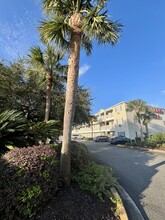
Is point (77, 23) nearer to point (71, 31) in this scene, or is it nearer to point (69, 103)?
point (71, 31)

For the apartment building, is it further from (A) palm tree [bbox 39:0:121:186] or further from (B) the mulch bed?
(B) the mulch bed

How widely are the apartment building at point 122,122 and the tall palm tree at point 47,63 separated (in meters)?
25.7

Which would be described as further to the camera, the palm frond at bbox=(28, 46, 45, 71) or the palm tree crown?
the palm frond at bbox=(28, 46, 45, 71)

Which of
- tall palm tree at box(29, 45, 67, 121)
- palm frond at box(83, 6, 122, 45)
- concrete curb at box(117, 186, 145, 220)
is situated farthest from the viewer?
tall palm tree at box(29, 45, 67, 121)

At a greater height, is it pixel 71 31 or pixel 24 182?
pixel 71 31

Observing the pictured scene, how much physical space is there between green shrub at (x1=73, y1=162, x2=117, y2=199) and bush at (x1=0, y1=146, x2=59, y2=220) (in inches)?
49.6

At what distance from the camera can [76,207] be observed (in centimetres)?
364

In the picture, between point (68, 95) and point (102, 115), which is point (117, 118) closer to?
point (102, 115)

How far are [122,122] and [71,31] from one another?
35480 millimetres

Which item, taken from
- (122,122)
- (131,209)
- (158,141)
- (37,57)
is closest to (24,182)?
(131,209)

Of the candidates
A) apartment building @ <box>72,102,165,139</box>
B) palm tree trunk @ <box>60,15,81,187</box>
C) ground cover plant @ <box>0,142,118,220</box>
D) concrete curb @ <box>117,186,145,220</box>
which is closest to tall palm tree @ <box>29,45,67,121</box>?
palm tree trunk @ <box>60,15,81,187</box>

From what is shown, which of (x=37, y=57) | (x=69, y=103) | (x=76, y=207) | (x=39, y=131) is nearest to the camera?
(x=76, y=207)

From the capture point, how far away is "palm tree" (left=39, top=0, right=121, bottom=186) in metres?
4.86

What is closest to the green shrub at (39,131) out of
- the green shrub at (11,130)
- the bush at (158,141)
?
the green shrub at (11,130)
